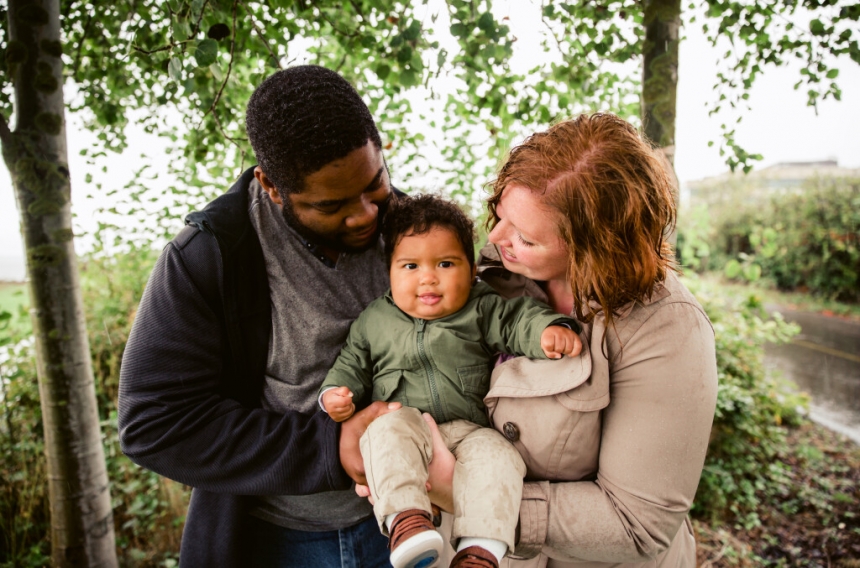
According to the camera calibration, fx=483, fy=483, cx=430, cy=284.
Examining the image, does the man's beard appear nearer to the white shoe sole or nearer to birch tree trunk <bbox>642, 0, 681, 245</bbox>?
the white shoe sole

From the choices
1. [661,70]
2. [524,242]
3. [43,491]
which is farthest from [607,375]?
[43,491]

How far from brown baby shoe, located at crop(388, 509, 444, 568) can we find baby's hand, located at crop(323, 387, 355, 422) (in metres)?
0.39

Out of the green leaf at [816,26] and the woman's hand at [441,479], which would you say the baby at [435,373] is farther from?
the green leaf at [816,26]

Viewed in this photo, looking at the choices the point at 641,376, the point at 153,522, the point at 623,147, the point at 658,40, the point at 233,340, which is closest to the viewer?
the point at 641,376

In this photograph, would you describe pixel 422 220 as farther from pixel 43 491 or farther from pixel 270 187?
pixel 43 491

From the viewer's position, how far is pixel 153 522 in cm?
347

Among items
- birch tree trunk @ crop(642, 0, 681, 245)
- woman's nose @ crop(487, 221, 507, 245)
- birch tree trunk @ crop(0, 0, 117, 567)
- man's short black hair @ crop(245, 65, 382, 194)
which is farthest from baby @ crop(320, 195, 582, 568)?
birch tree trunk @ crop(0, 0, 117, 567)

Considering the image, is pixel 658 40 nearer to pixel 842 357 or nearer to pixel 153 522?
pixel 153 522

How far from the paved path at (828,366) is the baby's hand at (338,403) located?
21.3ft

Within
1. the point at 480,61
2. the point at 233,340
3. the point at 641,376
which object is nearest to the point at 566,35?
the point at 480,61

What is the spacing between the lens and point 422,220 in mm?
1864

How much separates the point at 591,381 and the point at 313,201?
1065 mm

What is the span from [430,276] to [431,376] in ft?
1.22

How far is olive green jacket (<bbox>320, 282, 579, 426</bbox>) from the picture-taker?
172cm
